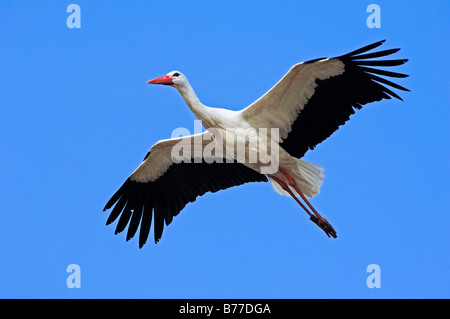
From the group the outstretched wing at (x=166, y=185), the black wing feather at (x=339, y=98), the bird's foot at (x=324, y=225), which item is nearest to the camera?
the black wing feather at (x=339, y=98)

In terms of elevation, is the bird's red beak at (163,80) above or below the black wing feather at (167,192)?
above

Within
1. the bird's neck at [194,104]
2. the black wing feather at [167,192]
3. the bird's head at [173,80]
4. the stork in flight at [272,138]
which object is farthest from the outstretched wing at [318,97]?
the black wing feather at [167,192]

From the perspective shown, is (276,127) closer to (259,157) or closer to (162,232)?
(259,157)

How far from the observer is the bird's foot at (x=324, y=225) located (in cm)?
820

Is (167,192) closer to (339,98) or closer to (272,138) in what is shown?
(272,138)

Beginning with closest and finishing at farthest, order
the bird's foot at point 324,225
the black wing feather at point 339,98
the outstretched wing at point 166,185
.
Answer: the black wing feather at point 339,98
the bird's foot at point 324,225
the outstretched wing at point 166,185

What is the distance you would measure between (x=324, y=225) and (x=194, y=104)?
2042mm

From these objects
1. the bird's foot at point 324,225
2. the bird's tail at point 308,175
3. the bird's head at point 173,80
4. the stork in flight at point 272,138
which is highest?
the bird's head at point 173,80

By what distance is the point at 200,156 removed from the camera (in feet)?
30.3

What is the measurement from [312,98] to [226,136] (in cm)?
112

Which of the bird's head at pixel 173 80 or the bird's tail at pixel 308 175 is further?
the bird's tail at pixel 308 175

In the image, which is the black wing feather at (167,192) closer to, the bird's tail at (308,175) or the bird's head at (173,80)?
the bird's tail at (308,175)

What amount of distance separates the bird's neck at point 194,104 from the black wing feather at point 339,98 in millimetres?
1104

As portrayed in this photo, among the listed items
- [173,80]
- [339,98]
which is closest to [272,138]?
[339,98]
